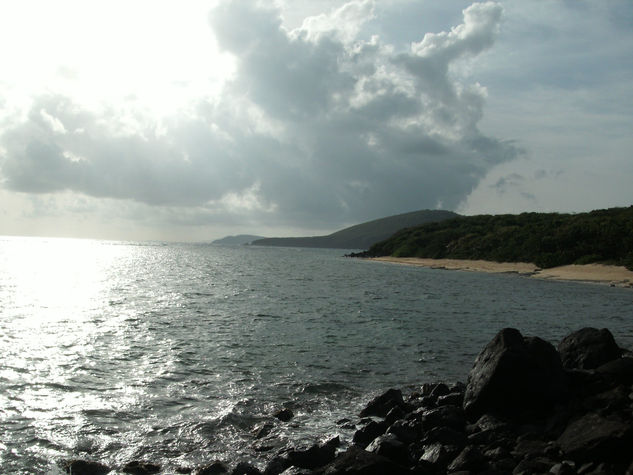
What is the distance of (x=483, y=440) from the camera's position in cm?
1214

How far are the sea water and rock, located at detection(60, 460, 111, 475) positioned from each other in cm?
46

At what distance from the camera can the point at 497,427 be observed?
1267 centimetres

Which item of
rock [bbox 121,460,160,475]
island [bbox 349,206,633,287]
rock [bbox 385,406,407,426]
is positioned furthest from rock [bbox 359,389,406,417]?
island [bbox 349,206,633,287]

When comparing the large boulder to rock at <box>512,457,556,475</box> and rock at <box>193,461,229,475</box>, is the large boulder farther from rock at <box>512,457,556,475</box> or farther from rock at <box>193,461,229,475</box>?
rock at <box>193,461,229,475</box>

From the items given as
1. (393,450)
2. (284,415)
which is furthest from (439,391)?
(393,450)

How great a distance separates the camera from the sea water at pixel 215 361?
12969 mm

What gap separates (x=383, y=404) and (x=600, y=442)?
6.68 m

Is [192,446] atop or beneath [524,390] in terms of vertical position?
beneath

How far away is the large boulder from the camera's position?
Result: 13.7 metres

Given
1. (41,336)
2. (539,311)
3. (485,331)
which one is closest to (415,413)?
(485,331)

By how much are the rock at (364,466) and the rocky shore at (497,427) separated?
0.02m

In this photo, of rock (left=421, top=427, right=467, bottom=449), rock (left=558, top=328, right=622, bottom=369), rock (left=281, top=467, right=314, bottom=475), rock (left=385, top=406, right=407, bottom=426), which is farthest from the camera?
rock (left=558, top=328, right=622, bottom=369)

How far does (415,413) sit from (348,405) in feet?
8.88

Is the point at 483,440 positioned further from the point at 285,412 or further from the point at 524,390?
the point at 285,412
